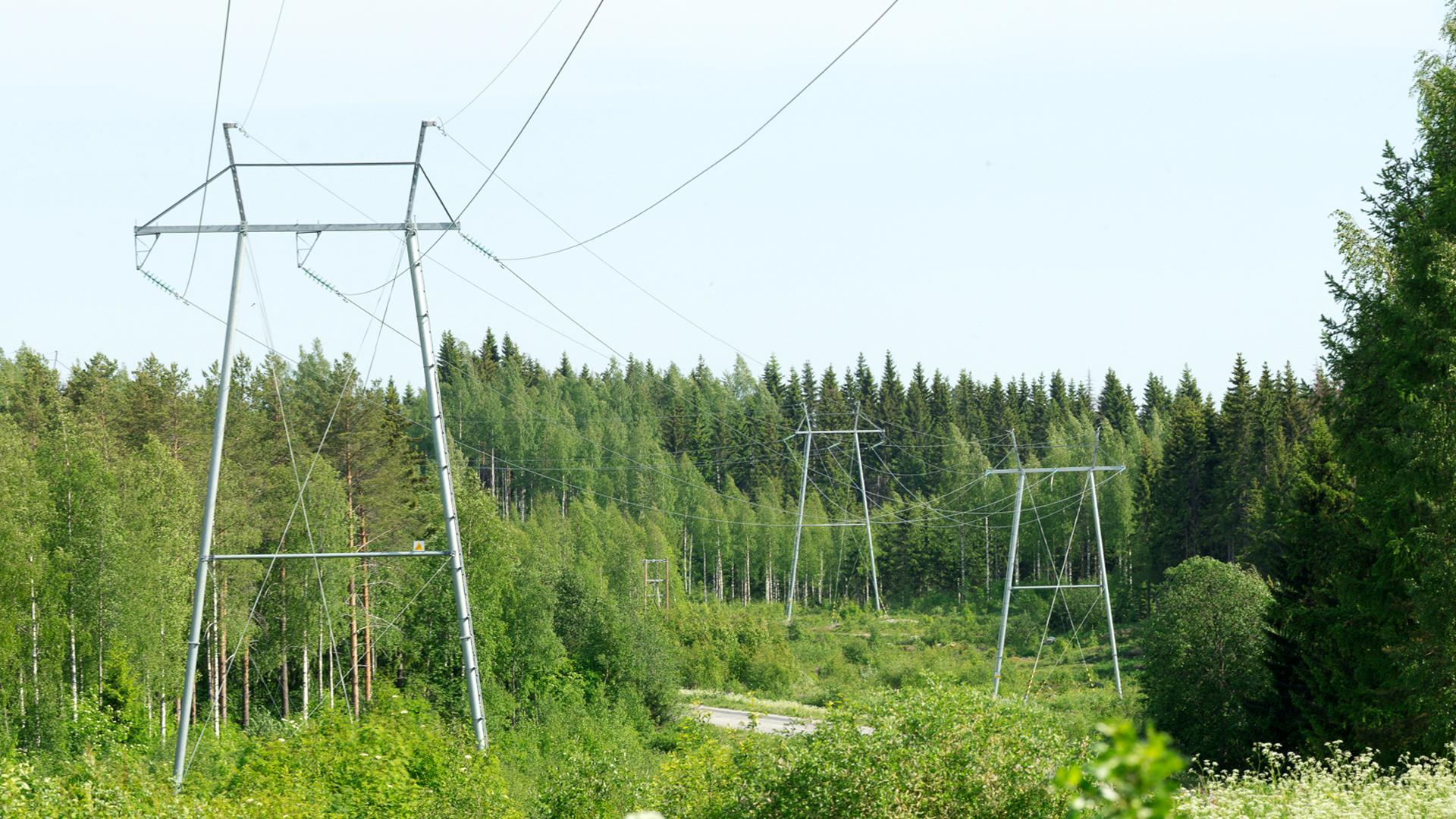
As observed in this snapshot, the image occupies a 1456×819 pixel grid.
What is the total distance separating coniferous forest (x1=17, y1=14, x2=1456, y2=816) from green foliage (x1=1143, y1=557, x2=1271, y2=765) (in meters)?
0.10

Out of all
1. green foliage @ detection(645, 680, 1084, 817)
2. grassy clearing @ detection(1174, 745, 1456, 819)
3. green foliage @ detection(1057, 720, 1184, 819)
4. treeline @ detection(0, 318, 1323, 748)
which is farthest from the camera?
treeline @ detection(0, 318, 1323, 748)

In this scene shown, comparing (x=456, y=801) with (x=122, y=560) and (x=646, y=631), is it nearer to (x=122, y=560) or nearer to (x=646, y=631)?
(x=122, y=560)

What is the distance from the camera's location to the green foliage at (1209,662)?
1186 inches

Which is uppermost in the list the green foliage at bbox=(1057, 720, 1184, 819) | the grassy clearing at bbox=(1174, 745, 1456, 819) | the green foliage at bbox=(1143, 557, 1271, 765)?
the green foliage at bbox=(1057, 720, 1184, 819)

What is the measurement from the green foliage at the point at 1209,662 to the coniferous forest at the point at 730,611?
10 cm

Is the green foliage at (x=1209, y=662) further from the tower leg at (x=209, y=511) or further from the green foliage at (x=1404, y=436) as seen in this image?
the tower leg at (x=209, y=511)

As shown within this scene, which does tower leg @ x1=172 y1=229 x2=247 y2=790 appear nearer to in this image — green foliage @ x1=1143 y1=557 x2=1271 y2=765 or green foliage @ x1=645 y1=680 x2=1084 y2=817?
green foliage @ x1=645 y1=680 x2=1084 y2=817

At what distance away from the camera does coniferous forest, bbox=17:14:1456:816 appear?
13.0 metres

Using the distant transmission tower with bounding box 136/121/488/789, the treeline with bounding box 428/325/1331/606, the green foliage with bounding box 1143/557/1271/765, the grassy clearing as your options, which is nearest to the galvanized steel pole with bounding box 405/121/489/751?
the distant transmission tower with bounding box 136/121/488/789

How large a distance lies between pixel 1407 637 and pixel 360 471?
35.5 meters

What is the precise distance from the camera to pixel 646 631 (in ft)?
136

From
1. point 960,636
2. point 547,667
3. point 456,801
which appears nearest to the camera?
point 456,801

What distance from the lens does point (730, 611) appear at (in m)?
58.9

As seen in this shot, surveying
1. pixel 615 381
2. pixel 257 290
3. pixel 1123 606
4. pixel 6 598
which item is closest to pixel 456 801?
pixel 257 290
